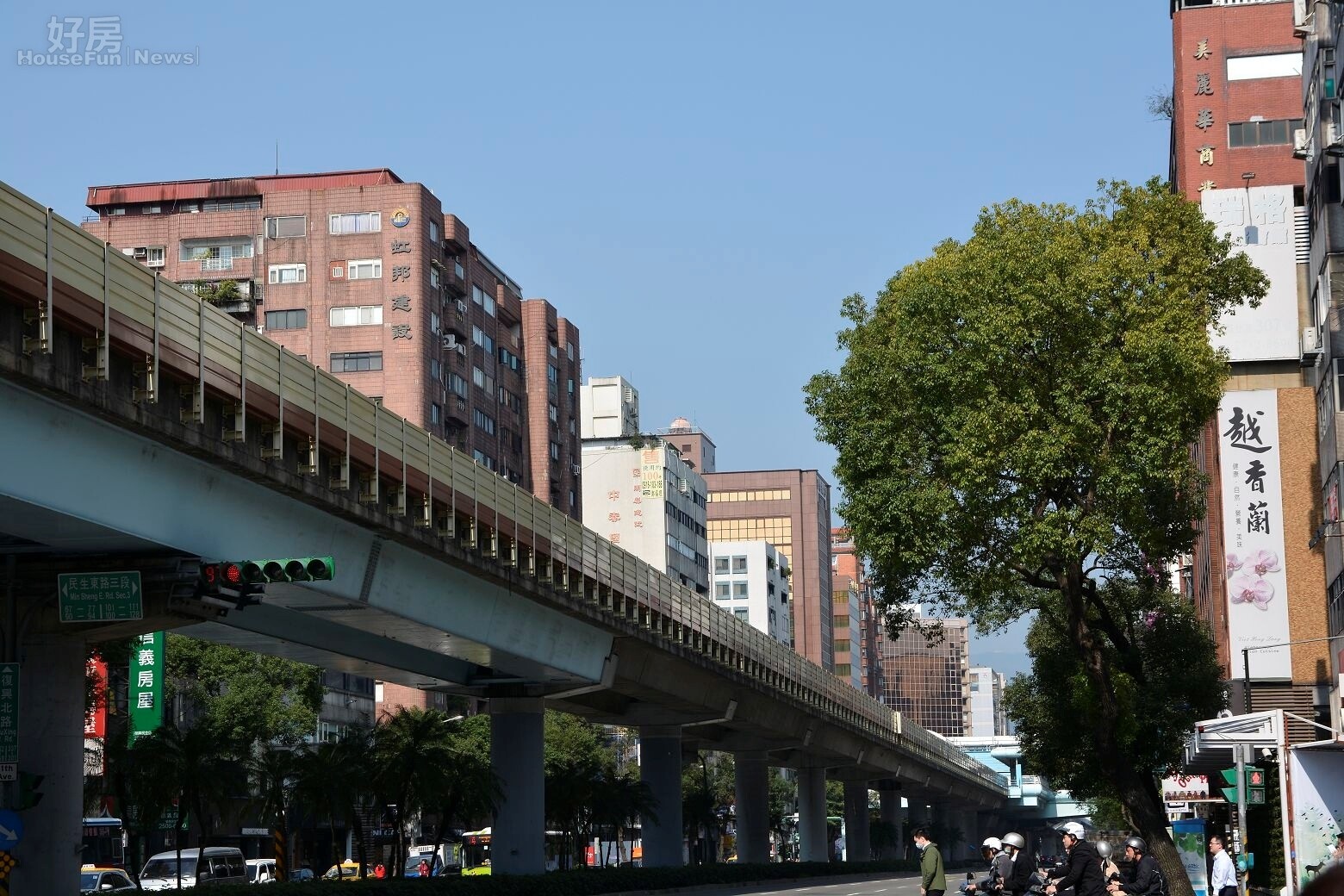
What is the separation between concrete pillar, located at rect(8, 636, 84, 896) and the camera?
24.2 meters

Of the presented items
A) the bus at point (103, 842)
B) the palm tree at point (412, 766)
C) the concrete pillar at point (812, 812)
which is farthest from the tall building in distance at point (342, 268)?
the palm tree at point (412, 766)

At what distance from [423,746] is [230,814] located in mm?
32293

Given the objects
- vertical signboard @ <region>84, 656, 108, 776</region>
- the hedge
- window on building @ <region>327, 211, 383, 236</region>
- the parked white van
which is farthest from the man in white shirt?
window on building @ <region>327, 211, 383, 236</region>

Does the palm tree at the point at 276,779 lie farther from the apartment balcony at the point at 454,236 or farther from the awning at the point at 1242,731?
the apartment balcony at the point at 454,236

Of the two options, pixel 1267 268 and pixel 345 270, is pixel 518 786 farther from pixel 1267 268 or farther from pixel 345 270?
pixel 345 270

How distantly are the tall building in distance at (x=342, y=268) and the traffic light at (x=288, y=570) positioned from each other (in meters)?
65.3

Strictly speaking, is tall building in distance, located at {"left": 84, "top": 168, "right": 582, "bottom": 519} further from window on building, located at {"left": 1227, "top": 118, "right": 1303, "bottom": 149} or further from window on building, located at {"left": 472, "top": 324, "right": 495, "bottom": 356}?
window on building, located at {"left": 1227, "top": 118, "right": 1303, "bottom": 149}

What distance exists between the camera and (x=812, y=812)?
84.6 meters

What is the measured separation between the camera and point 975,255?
3800 cm

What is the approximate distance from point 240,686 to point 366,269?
31314 millimetres

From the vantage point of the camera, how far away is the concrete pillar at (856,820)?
10338 cm

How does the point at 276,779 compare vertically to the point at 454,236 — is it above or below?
below

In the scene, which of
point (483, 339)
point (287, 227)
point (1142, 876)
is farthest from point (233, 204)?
point (1142, 876)

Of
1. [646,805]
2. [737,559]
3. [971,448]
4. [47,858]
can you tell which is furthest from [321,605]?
[737,559]
